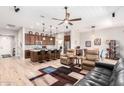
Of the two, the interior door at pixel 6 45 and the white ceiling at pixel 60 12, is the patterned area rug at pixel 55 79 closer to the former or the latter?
the white ceiling at pixel 60 12

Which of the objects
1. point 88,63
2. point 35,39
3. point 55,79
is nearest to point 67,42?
point 35,39

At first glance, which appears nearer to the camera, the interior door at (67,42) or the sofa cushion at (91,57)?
the sofa cushion at (91,57)

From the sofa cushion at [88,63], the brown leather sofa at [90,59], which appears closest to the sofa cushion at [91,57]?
the brown leather sofa at [90,59]

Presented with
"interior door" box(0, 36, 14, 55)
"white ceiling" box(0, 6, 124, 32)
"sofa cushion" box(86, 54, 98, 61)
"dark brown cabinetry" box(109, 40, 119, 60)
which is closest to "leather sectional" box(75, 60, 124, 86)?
"sofa cushion" box(86, 54, 98, 61)

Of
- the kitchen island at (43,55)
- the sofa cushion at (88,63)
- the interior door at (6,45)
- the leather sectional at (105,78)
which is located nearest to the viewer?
the leather sectional at (105,78)

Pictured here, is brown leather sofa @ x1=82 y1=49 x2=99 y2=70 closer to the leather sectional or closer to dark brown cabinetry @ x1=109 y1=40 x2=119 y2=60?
the leather sectional

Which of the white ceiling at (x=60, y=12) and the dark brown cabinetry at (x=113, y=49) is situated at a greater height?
the white ceiling at (x=60, y=12)

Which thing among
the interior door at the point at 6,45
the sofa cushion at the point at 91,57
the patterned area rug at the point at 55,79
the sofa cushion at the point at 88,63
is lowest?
the patterned area rug at the point at 55,79

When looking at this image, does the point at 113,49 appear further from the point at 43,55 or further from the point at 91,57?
the point at 43,55

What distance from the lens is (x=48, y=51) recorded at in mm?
6547

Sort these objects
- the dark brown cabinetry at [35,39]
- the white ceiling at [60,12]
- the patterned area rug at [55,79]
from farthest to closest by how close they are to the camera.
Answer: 1. the dark brown cabinetry at [35,39]
2. the white ceiling at [60,12]
3. the patterned area rug at [55,79]
